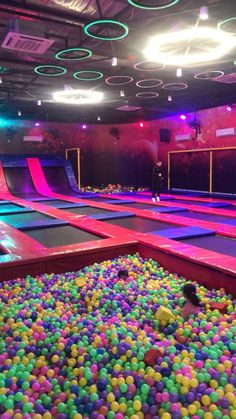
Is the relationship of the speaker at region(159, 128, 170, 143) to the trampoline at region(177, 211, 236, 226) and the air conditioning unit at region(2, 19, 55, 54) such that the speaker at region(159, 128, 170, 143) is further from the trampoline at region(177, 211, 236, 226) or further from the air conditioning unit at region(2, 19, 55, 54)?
the air conditioning unit at region(2, 19, 55, 54)

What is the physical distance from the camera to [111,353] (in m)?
2.02

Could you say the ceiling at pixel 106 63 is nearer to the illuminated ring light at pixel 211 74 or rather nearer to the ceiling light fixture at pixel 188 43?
the illuminated ring light at pixel 211 74

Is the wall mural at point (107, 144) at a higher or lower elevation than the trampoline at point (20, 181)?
higher

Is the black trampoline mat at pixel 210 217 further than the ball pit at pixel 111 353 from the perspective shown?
Yes

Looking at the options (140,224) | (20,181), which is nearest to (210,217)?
(140,224)

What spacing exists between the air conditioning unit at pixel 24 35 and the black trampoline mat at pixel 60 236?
93.1 inches

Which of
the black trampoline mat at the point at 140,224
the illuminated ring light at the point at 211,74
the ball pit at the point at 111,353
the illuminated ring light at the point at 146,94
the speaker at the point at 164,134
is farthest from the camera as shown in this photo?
the speaker at the point at 164,134

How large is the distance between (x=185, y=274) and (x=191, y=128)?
25.5 feet

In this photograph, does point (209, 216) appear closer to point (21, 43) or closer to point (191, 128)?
point (21, 43)

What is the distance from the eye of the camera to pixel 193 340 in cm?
213

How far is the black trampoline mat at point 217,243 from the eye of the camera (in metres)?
3.61

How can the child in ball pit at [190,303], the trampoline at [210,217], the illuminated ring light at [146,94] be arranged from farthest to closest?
the illuminated ring light at [146,94] < the trampoline at [210,217] < the child in ball pit at [190,303]

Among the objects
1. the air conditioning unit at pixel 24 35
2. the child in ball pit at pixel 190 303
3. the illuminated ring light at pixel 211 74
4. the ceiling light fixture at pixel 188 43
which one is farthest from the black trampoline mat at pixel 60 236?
the illuminated ring light at pixel 211 74

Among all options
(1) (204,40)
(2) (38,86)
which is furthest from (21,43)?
(2) (38,86)
